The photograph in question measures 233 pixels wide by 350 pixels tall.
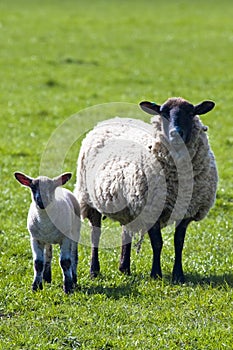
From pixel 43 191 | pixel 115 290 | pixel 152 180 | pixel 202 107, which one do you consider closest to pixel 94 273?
pixel 115 290

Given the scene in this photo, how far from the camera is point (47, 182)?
727cm

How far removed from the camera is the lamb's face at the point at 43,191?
7173 millimetres

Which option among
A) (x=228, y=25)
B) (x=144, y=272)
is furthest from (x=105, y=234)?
(x=228, y=25)

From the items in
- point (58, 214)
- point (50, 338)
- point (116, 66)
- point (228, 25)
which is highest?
point (228, 25)

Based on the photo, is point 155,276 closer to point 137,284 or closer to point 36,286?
point 137,284

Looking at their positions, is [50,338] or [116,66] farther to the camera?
[116,66]

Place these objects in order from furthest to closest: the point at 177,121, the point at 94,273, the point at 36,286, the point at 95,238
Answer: the point at 95,238 < the point at 94,273 < the point at 177,121 < the point at 36,286

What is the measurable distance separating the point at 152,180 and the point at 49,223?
1.22 metres

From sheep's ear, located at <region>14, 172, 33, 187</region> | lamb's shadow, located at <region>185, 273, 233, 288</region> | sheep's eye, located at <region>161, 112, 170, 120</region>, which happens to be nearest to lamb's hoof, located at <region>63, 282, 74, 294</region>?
sheep's ear, located at <region>14, 172, 33, 187</region>

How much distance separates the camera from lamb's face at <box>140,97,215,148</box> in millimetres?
7652

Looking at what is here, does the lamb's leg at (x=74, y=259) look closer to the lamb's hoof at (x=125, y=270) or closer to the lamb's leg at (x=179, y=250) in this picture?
the lamb's hoof at (x=125, y=270)

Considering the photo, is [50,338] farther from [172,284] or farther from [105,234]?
[105,234]

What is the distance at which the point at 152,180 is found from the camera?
25.8ft

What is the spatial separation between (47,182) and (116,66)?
16608 millimetres
